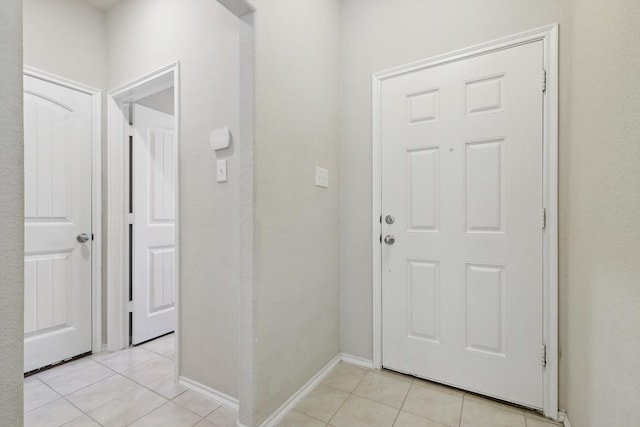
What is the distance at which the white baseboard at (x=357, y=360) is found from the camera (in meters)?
2.01

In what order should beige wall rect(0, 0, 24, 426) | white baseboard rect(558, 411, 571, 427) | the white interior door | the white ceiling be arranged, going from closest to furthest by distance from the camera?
beige wall rect(0, 0, 24, 426), white baseboard rect(558, 411, 571, 427), the white ceiling, the white interior door

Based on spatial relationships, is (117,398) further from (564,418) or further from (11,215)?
(564,418)

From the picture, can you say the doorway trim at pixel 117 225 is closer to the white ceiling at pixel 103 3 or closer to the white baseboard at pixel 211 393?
the white ceiling at pixel 103 3

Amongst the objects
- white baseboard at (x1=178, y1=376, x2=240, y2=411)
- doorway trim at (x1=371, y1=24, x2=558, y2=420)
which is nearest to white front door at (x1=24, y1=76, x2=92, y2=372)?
white baseboard at (x1=178, y1=376, x2=240, y2=411)

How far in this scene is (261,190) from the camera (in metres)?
1.44

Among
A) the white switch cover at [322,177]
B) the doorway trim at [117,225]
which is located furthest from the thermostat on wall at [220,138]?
the doorway trim at [117,225]

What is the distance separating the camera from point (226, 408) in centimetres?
163

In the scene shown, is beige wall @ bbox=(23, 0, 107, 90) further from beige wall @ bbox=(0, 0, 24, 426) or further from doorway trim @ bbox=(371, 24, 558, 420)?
doorway trim @ bbox=(371, 24, 558, 420)

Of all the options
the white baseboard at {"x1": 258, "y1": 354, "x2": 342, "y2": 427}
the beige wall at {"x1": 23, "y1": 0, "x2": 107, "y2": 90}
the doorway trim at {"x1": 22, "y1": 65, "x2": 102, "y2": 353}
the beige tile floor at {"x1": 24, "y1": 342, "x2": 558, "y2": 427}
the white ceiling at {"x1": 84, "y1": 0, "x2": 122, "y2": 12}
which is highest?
the white ceiling at {"x1": 84, "y1": 0, "x2": 122, "y2": 12}

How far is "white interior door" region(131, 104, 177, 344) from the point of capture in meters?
2.44

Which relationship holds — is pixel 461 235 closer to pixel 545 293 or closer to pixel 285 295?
pixel 545 293

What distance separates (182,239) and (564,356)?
A: 2189 mm

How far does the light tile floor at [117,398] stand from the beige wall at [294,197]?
1.53 feet

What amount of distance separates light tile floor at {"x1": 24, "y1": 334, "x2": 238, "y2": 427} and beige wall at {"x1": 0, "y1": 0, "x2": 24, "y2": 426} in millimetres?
1070
